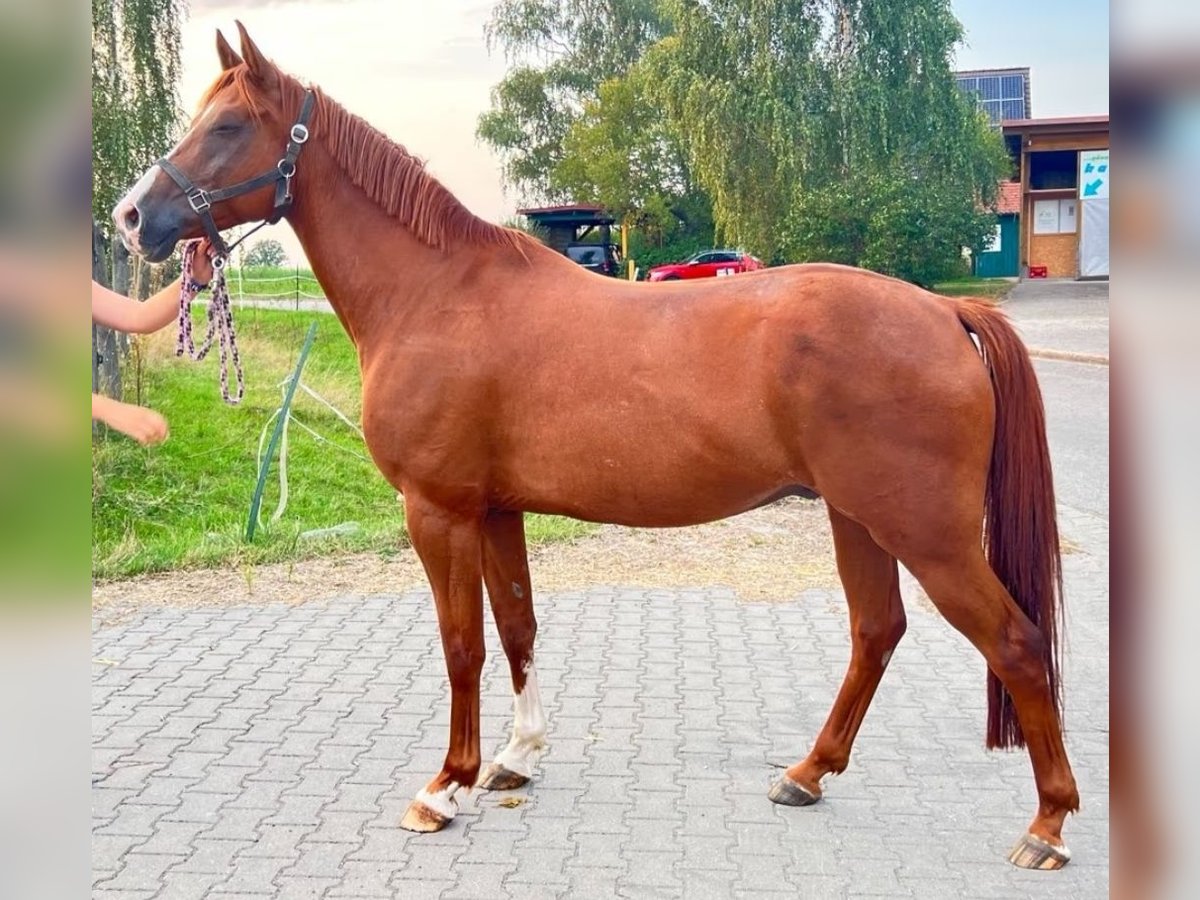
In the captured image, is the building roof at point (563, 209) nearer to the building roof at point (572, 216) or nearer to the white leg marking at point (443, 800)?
the building roof at point (572, 216)

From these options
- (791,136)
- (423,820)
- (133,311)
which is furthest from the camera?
(791,136)

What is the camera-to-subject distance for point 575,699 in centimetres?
434

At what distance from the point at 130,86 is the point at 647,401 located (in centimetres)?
629

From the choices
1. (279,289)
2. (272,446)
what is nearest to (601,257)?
(279,289)

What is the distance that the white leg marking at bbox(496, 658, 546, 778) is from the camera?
3447 millimetres

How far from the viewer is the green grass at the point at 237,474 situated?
6836 millimetres

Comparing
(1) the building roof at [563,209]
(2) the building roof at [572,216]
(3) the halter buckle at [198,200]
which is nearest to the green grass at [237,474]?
(3) the halter buckle at [198,200]

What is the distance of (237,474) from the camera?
8398 millimetres

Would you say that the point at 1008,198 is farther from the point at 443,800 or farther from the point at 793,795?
the point at 443,800

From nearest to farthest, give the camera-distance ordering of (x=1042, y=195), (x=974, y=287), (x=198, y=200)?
(x=198, y=200)
(x=1042, y=195)
(x=974, y=287)

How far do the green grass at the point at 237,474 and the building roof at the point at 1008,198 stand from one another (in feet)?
40.3

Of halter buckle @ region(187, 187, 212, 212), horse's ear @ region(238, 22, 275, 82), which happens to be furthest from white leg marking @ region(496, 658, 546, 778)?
horse's ear @ region(238, 22, 275, 82)

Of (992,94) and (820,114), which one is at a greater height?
(820,114)

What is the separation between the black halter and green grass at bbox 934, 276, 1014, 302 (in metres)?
13.1
